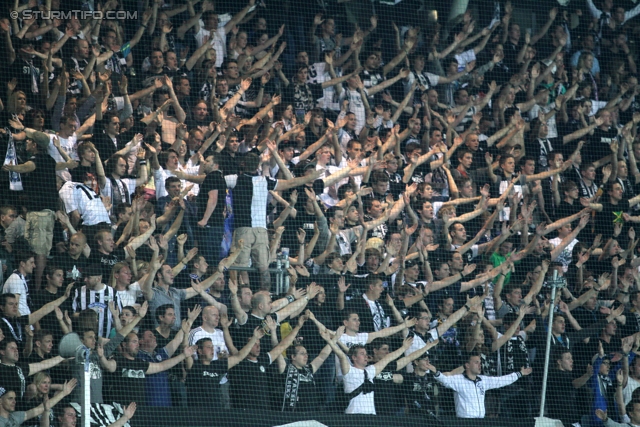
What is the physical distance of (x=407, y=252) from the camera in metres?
9.77

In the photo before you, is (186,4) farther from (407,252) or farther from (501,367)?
(501,367)

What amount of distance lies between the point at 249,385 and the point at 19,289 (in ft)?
6.07

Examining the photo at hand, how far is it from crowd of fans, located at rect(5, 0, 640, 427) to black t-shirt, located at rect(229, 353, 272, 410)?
1 centimetres

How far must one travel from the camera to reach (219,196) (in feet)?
31.0

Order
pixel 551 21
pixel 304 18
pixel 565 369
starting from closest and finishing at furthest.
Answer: pixel 565 369
pixel 304 18
pixel 551 21

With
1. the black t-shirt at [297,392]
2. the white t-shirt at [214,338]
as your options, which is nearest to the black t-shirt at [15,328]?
the white t-shirt at [214,338]

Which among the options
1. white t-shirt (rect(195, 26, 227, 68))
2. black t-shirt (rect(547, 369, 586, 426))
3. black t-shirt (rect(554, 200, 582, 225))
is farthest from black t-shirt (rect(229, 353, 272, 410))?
black t-shirt (rect(554, 200, 582, 225))

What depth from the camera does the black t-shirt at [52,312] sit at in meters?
8.38

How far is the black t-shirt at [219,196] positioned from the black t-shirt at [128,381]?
4.68 ft

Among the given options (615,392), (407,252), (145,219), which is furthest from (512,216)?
(145,219)

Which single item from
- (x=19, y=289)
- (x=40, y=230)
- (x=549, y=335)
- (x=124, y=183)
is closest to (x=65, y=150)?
(x=124, y=183)

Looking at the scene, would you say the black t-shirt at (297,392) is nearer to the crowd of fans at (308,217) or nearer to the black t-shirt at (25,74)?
the crowd of fans at (308,217)

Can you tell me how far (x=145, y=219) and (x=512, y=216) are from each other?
10.9 feet

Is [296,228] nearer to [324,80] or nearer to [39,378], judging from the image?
[324,80]
